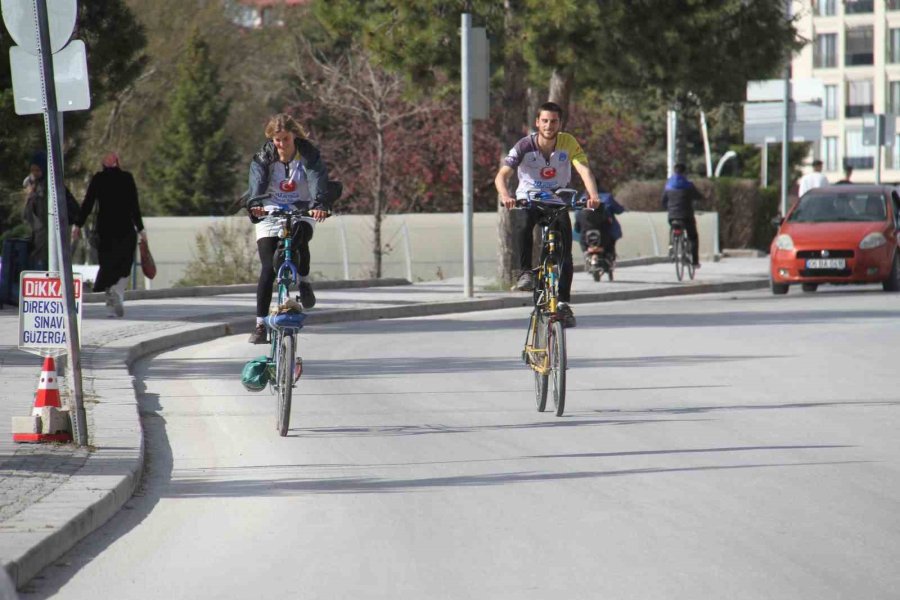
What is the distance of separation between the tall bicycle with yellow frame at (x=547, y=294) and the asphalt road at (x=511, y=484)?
0.95 ft

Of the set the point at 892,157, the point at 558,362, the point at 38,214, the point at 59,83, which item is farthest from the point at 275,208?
the point at 892,157

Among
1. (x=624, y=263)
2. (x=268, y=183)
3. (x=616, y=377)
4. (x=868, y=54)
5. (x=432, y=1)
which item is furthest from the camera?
(x=868, y=54)

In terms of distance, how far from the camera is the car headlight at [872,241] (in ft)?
78.6

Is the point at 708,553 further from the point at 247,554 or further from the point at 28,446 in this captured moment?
the point at 28,446

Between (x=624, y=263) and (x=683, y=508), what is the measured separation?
25169 mm

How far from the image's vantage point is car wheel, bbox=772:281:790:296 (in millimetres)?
24766

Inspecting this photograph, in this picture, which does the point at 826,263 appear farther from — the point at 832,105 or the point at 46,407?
the point at 832,105

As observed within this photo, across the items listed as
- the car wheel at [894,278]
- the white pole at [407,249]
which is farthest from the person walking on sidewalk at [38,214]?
the white pole at [407,249]

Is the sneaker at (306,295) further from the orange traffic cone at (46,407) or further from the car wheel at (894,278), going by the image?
the car wheel at (894,278)

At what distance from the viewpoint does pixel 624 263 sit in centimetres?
3234

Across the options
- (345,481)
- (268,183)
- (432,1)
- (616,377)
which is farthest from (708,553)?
(432,1)

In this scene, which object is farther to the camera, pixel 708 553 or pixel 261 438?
pixel 261 438

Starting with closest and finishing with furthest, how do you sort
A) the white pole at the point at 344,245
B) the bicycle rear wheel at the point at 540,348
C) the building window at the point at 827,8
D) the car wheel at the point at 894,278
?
1. the bicycle rear wheel at the point at 540,348
2. the car wheel at the point at 894,278
3. the white pole at the point at 344,245
4. the building window at the point at 827,8

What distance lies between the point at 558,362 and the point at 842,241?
14338 mm
